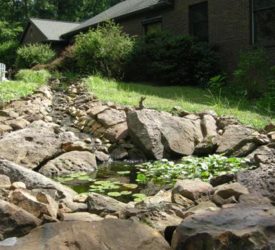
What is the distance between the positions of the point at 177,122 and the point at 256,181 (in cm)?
406

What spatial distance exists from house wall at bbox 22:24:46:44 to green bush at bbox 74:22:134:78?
15.6 metres

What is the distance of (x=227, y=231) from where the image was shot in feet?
10.9

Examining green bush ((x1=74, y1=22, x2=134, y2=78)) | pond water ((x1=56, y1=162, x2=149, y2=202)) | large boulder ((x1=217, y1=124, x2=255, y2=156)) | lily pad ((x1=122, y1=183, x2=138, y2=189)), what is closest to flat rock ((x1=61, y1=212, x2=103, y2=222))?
pond water ((x1=56, y1=162, x2=149, y2=202))

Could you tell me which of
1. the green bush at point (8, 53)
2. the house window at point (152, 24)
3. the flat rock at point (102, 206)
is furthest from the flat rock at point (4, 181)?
the green bush at point (8, 53)

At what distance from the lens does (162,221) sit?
4.19 m

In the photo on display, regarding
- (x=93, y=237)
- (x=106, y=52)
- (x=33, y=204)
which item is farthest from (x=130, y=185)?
(x=106, y=52)

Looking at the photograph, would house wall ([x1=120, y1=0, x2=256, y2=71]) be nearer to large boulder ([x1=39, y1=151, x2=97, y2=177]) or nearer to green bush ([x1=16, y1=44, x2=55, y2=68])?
green bush ([x1=16, y1=44, x2=55, y2=68])

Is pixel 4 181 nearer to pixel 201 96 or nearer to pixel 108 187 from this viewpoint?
pixel 108 187

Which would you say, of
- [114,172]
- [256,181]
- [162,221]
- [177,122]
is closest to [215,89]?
[177,122]

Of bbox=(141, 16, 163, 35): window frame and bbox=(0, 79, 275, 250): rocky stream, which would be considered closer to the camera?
bbox=(0, 79, 275, 250): rocky stream

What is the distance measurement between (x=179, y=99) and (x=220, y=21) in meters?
5.90

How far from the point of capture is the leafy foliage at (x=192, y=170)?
6.73 metres

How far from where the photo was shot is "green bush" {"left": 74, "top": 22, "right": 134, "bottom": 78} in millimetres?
18141

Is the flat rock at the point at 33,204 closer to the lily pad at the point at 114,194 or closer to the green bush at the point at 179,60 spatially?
the lily pad at the point at 114,194
